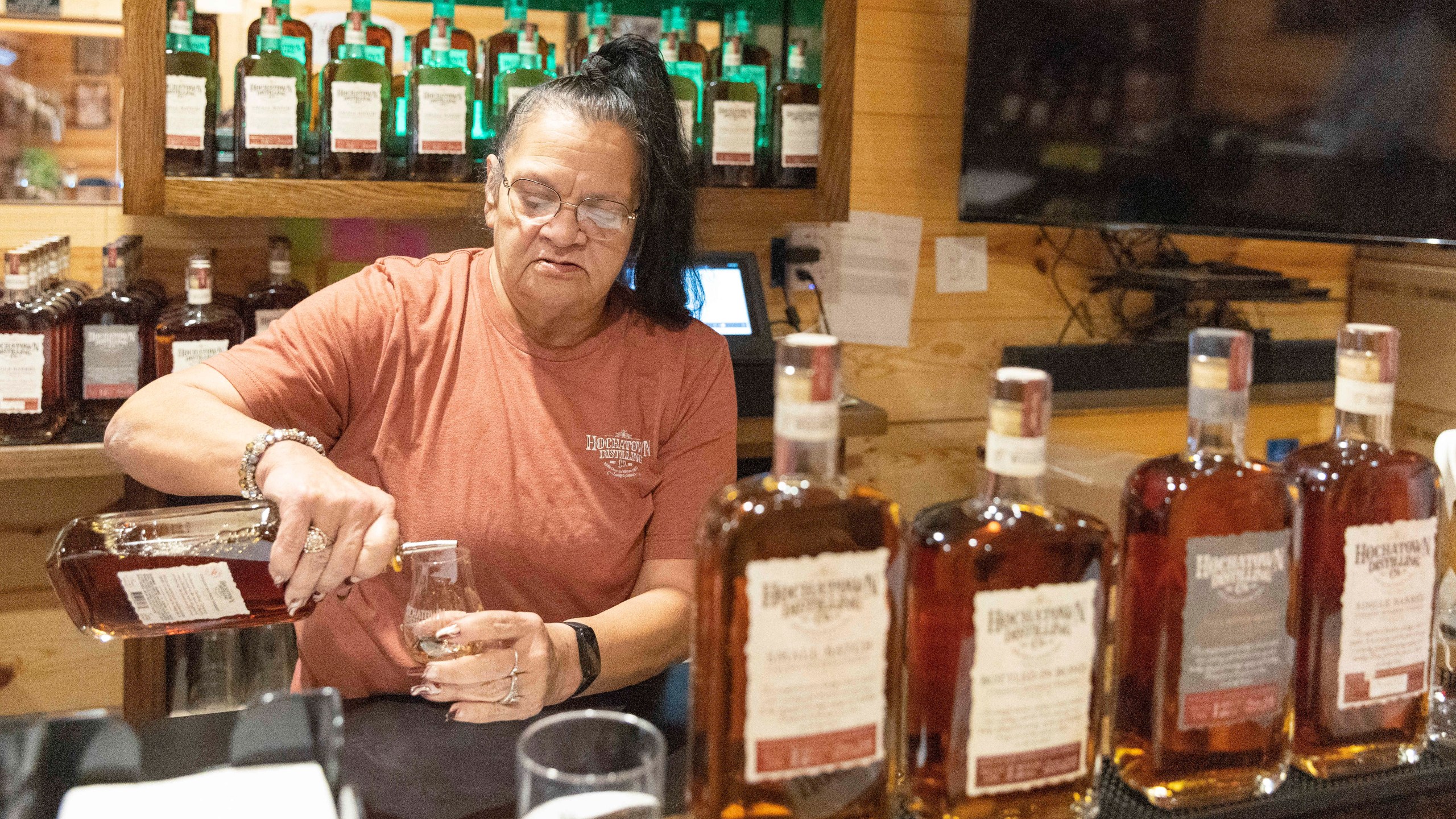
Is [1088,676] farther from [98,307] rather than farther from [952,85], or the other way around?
[952,85]

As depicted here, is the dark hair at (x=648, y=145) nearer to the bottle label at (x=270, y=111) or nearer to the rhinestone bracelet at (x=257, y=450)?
the rhinestone bracelet at (x=257, y=450)

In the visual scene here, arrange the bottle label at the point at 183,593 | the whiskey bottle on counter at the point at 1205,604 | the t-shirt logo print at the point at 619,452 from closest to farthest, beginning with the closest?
the whiskey bottle on counter at the point at 1205,604 < the bottle label at the point at 183,593 < the t-shirt logo print at the point at 619,452

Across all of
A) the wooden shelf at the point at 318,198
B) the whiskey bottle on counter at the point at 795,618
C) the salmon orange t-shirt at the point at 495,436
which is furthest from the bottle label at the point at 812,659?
the wooden shelf at the point at 318,198

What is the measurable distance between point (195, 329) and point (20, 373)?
242 mm

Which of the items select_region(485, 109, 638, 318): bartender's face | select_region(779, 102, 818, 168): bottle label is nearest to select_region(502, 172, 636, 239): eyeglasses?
select_region(485, 109, 638, 318): bartender's face

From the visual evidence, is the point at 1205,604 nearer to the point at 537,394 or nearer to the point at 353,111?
the point at 537,394

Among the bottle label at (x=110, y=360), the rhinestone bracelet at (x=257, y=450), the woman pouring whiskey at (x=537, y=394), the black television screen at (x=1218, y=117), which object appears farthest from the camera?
the black television screen at (x=1218, y=117)

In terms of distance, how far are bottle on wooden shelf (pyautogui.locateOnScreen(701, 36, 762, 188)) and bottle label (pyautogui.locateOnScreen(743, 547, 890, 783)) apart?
1.53 meters

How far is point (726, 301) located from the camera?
2174 mm

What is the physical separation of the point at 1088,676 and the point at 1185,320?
2116mm

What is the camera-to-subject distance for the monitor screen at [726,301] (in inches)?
84.5

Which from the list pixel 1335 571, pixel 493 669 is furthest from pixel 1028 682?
pixel 493 669

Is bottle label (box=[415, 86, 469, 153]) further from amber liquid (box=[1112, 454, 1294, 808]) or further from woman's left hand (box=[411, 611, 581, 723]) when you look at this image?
amber liquid (box=[1112, 454, 1294, 808])

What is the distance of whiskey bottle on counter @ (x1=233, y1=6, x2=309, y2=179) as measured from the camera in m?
1.83
